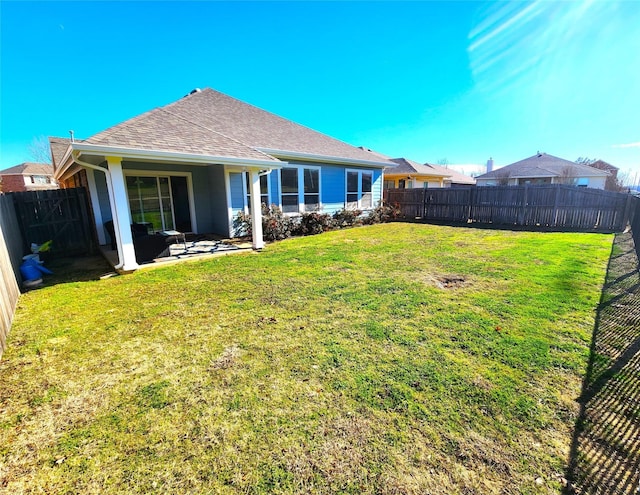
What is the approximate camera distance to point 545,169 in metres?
27.9

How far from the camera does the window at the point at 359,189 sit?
14.1 meters

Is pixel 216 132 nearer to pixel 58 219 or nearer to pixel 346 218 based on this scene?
pixel 58 219

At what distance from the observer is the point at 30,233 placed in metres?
→ 8.08

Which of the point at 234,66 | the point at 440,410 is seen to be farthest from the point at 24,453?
the point at 234,66

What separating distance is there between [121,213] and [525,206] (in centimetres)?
1536

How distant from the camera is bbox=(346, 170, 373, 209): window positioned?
46.2 ft

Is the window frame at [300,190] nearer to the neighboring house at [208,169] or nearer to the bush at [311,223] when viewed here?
the neighboring house at [208,169]

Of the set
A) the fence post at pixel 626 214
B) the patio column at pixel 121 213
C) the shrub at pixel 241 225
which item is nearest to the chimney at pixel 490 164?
the fence post at pixel 626 214

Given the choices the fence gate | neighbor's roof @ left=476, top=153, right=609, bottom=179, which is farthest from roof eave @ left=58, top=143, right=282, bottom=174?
neighbor's roof @ left=476, top=153, right=609, bottom=179

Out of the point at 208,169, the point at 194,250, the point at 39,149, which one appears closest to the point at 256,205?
the point at 194,250

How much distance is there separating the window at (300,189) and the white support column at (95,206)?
5834mm

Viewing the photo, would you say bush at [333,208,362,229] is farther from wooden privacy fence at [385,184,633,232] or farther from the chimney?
the chimney

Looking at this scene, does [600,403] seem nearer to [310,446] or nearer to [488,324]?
[488,324]

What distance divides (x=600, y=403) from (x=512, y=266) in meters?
4.46
